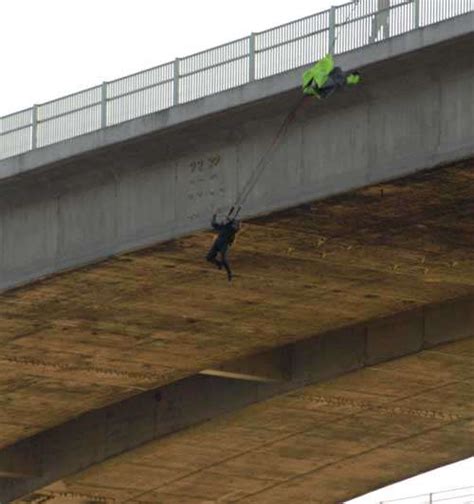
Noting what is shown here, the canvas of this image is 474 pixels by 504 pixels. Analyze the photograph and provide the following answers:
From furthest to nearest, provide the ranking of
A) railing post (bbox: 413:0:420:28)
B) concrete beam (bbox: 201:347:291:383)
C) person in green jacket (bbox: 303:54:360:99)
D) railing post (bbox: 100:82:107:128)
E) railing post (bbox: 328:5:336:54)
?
concrete beam (bbox: 201:347:291:383) < railing post (bbox: 100:82:107:128) < railing post (bbox: 328:5:336:54) < railing post (bbox: 413:0:420:28) < person in green jacket (bbox: 303:54:360:99)

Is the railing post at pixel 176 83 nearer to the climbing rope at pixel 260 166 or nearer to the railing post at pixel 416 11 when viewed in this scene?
the climbing rope at pixel 260 166

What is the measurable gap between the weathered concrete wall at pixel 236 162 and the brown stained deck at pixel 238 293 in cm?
43

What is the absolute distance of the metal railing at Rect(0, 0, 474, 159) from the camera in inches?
1668

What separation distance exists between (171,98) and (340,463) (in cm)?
2295

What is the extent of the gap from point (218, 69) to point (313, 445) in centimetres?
2180

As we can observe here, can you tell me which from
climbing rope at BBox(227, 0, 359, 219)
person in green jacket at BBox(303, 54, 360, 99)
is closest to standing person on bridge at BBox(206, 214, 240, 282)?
climbing rope at BBox(227, 0, 359, 219)

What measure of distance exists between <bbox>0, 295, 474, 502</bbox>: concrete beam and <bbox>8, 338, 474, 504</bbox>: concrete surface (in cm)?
24

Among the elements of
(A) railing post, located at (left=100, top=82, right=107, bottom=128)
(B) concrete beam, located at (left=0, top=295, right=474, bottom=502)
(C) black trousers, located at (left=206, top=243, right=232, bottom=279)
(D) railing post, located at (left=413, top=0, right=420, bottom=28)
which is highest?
(A) railing post, located at (left=100, top=82, right=107, bottom=128)

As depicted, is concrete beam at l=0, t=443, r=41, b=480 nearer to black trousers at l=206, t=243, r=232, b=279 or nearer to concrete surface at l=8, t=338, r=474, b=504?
concrete surface at l=8, t=338, r=474, b=504

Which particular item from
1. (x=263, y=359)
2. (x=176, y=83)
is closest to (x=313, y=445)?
(x=263, y=359)

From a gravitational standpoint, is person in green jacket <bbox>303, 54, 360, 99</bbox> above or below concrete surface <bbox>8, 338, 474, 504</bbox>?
below

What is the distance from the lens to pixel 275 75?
44031mm

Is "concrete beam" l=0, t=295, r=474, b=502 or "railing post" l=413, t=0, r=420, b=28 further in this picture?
"concrete beam" l=0, t=295, r=474, b=502

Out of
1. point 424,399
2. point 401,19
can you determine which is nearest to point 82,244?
point 401,19
